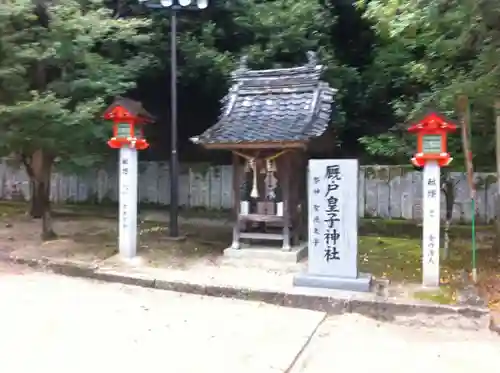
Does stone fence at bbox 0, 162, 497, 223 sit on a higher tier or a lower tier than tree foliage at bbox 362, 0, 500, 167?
lower

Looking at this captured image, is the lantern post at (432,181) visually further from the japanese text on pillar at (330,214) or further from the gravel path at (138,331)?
the gravel path at (138,331)

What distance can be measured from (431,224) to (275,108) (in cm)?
370

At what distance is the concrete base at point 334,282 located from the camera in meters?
7.07

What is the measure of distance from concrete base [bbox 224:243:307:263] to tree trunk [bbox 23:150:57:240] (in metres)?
3.98

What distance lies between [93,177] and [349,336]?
485 inches

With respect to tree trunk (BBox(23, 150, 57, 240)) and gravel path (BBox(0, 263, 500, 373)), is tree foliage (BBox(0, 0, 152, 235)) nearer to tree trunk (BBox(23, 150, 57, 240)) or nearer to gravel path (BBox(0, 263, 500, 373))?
tree trunk (BBox(23, 150, 57, 240))

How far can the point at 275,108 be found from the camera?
31.0ft

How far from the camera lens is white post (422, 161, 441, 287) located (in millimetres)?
7109

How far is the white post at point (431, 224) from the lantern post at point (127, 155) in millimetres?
4794

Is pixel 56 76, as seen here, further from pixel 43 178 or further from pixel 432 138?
pixel 432 138

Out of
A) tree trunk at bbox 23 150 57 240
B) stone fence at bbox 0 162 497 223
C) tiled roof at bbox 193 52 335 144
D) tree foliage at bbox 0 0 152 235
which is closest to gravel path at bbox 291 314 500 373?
tiled roof at bbox 193 52 335 144

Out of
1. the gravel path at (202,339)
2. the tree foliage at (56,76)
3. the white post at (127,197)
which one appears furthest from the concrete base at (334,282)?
the tree foliage at (56,76)

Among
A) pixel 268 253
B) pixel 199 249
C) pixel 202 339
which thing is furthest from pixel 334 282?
pixel 199 249

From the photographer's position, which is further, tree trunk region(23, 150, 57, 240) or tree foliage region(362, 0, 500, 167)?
tree trunk region(23, 150, 57, 240)
